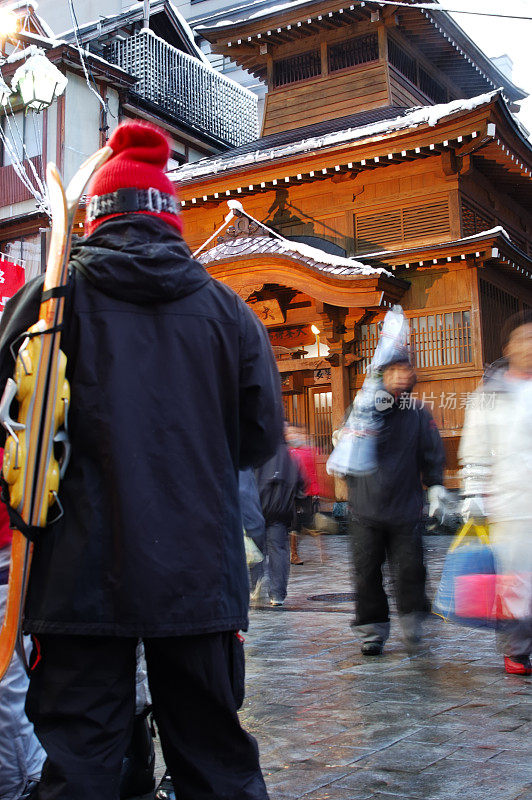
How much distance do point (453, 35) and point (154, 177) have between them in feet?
62.2

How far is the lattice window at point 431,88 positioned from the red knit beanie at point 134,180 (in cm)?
1902

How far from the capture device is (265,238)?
52.7ft

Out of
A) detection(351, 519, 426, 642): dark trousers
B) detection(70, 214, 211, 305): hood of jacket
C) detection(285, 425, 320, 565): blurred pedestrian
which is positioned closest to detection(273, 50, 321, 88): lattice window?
detection(285, 425, 320, 565): blurred pedestrian

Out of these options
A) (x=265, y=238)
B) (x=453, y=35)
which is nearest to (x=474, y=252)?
(x=265, y=238)

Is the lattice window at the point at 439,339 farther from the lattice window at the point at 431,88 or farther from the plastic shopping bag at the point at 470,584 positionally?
the plastic shopping bag at the point at 470,584

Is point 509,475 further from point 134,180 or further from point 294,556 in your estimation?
point 294,556

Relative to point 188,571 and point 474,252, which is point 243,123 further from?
point 188,571

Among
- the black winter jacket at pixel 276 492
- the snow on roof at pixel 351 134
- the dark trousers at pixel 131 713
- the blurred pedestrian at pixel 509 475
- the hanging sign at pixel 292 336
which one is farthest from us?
the hanging sign at pixel 292 336

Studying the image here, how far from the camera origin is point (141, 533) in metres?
2.10

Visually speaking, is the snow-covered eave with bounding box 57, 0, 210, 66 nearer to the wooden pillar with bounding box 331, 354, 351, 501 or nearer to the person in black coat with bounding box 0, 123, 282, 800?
the wooden pillar with bounding box 331, 354, 351, 501

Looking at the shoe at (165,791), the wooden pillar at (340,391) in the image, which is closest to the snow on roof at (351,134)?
the wooden pillar at (340,391)

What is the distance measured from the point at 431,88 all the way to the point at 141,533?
20.8 m

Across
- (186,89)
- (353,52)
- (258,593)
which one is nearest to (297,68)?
(353,52)

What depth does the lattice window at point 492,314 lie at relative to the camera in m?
15.0
